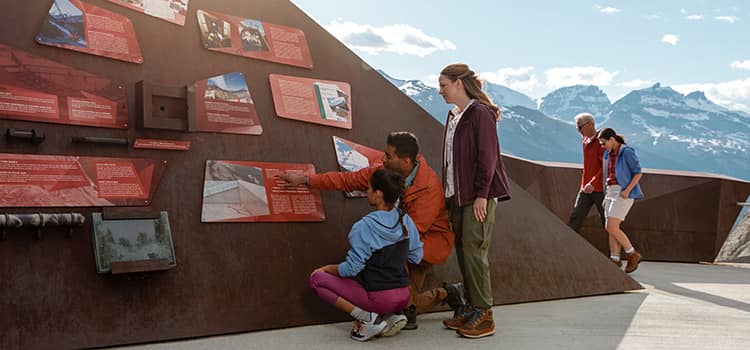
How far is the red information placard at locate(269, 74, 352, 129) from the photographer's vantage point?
429cm

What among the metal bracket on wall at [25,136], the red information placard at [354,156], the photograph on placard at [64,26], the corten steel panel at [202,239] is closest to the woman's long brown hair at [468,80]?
the red information placard at [354,156]

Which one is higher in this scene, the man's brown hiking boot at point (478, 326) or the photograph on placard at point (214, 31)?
the photograph on placard at point (214, 31)

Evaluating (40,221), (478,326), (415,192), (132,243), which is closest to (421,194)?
(415,192)

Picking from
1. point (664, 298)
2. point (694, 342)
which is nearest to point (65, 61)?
point (694, 342)

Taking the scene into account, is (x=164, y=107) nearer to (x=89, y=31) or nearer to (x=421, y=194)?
(x=89, y=31)

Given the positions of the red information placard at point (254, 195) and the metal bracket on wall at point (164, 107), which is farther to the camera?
the red information placard at point (254, 195)

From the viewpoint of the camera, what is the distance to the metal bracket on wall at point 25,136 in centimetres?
324

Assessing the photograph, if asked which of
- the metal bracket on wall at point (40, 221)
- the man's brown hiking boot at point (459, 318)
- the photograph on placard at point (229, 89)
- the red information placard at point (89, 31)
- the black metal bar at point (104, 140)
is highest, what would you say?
the red information placard at point (89, 31)

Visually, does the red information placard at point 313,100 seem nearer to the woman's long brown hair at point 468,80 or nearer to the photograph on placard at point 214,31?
the photograph on placard at point 214,31

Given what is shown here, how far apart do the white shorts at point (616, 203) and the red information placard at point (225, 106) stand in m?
3.72

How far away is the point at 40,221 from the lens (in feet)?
10.3

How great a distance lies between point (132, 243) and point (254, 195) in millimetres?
782

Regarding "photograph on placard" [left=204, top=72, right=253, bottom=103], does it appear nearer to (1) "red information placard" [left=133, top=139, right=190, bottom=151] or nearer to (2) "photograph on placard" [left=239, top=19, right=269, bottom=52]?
(2) "photograph on placard" [left=239, top=19, right=269, bottom=52]

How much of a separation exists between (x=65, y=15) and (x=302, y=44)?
153 cm
